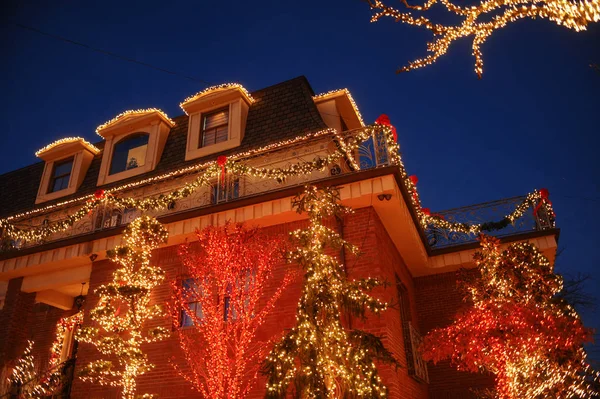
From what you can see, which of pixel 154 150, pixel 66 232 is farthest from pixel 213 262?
pixel 66 232

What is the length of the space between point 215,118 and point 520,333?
898 cm

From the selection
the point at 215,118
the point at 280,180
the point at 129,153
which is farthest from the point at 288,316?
the point at 129,153

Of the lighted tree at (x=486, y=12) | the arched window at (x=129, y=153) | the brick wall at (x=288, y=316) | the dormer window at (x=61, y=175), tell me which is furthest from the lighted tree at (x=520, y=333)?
the dormer window at (x=61, y=175)

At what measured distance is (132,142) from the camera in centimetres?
1349

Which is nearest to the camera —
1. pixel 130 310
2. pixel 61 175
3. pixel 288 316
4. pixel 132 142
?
pixel 288 316

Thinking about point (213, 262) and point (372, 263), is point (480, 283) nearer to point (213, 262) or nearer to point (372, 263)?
point (372, 263)

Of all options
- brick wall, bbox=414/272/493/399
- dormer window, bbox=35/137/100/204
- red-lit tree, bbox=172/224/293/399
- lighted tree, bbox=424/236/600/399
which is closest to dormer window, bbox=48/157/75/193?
dormer window, bbox=35/137/100/204

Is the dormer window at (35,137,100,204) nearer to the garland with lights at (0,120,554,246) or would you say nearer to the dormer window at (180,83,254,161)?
the garland with lights at (0,120,554,246)

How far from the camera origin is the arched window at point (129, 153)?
42.9 feet

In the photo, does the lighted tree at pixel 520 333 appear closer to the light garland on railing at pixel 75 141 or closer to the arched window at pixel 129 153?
the arched window at pixel 129 153

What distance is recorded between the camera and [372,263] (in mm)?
7863

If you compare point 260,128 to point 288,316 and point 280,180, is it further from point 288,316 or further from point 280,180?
point 288,316

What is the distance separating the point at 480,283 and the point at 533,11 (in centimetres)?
596

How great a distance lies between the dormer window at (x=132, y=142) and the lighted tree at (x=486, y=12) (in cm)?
928
